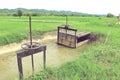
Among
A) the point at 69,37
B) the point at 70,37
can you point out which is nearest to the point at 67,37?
the point at 69,37

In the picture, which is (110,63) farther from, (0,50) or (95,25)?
(95,25)

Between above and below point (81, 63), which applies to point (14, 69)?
below

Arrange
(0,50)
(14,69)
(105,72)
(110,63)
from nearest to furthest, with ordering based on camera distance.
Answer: (105,72) → (110,63) → (14,69) → (0,50)

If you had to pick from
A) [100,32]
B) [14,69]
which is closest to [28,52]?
[14,69]

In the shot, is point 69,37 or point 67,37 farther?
point 67,37

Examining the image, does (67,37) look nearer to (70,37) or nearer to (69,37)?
(69,37)

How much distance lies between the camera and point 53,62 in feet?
35.0

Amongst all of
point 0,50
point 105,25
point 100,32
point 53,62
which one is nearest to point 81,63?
point 53,62

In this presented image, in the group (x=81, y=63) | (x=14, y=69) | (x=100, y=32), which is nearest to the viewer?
(x=81, y=63)

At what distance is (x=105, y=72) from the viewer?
23.5ft

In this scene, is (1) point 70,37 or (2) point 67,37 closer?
(1) point 70,37

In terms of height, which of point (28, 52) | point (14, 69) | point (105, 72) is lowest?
point (14, 69)

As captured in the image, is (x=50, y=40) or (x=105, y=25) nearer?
(x=50, y=40)

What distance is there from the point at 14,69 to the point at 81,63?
3999 millimetres
